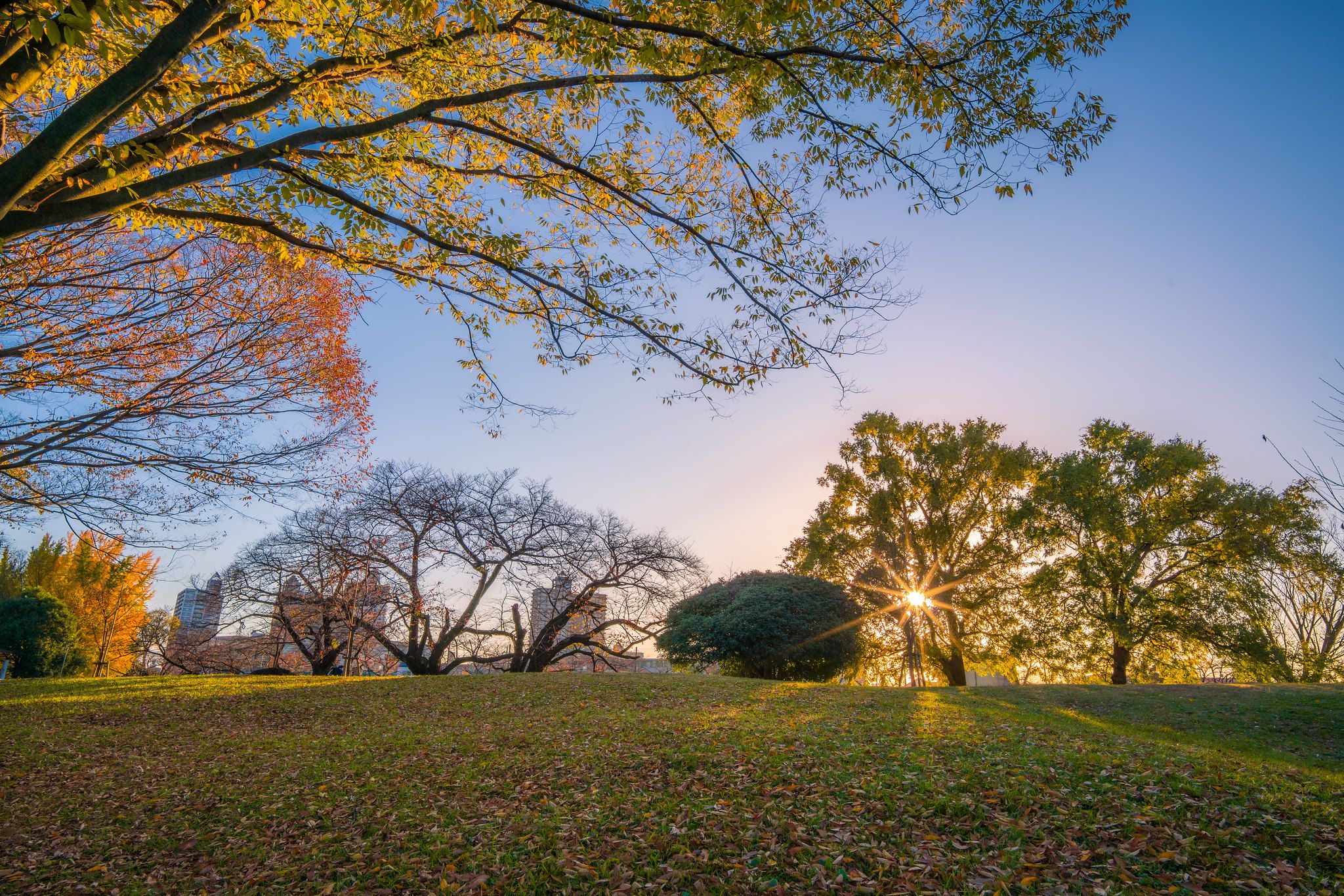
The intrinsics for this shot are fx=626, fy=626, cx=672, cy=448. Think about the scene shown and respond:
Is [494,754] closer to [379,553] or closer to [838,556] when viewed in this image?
[379,553]

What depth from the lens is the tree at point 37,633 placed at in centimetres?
1928

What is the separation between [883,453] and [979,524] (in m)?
3.85

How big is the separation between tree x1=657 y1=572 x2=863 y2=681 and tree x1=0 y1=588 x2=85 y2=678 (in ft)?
63.5

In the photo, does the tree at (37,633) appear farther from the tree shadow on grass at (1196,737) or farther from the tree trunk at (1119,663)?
the tree trunk at (1119,663)

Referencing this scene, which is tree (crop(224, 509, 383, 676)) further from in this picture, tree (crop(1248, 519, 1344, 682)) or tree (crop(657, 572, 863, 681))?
tree (crop(1248, 519, 1344, 682))

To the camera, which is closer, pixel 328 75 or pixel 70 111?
pixel 70 111

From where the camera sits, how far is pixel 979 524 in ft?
69.4

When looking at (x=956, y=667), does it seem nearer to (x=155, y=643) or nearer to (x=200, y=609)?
(x=200, y=609)

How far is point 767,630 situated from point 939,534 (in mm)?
8356

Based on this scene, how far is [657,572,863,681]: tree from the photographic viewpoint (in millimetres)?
16422

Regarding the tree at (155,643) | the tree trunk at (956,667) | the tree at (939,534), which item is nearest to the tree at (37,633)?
the tree at (155,643)

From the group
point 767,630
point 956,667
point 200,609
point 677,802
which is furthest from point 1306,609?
point 200,609

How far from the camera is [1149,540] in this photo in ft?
63.1

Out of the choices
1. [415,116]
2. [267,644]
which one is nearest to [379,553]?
[267,644]
